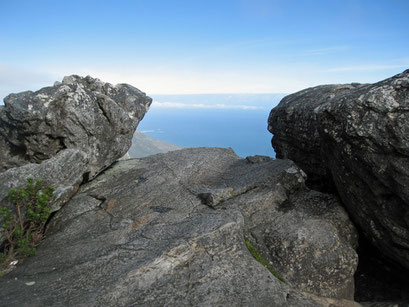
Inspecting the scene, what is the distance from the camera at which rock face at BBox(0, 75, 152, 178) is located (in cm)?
1290

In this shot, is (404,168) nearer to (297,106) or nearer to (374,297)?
(374,297)

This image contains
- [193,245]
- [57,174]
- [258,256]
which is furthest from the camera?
[57,174]

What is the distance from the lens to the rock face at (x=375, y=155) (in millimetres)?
8617

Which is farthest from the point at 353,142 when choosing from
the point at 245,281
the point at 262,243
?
the point at 245,281

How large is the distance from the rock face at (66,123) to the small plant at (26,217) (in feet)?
8.76

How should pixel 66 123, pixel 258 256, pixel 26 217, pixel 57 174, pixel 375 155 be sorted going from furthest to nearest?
1. pixel 66 123
2. pixel 57 174
3. pixel 26 217
4. pixel 258 256
5. pixel 375 155

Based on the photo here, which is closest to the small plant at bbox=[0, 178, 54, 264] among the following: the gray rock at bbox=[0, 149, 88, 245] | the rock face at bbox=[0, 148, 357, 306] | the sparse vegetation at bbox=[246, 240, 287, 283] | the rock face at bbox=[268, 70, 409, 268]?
the gray rock at bbox=[0, 149, 88, 245]

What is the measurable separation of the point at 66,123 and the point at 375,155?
12.3 metres

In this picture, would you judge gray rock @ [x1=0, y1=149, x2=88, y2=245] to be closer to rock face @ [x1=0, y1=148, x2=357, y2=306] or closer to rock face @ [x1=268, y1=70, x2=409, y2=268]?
rock face @ [x1=0, y1=148, x2=357, y2=306]

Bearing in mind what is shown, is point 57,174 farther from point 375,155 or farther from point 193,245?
point 375,155

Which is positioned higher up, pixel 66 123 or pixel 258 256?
pixel 66 123

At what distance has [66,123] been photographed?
13.5 m

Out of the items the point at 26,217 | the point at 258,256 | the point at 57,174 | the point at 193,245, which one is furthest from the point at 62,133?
the point at 258,256

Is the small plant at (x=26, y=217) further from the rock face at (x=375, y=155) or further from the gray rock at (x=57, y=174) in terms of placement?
the rock face at (x=375, y=155)
